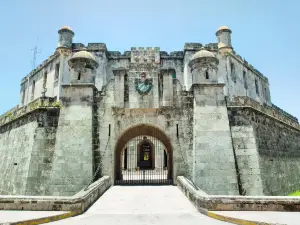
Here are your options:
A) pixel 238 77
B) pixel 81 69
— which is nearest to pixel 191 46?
pixel 238 77

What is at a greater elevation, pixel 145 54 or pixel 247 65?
pixel 247 65

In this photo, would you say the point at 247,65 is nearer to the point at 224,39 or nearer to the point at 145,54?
the point at 224,39

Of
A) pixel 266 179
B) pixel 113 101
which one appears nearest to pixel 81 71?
pixel 113 101

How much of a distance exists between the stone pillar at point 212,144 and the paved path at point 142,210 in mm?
1586

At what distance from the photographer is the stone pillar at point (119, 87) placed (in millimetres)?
11827

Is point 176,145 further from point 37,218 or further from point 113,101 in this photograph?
point 37,218

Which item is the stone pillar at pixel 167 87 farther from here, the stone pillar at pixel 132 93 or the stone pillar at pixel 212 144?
the stone pillar at pixel 132 93

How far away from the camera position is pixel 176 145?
11492 millimetres

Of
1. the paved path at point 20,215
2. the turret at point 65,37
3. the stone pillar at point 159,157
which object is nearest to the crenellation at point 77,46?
the turret at point 65,37

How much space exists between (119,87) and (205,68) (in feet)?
14.2

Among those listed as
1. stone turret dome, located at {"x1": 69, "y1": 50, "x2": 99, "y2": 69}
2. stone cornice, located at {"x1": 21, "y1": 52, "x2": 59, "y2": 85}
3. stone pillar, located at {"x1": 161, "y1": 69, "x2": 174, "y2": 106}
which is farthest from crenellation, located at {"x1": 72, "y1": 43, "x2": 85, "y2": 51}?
stone pillar, located at {"x1": 161, "y1": 69, "x2": 174, "y2": 106}

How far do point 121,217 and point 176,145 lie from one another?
546 cm

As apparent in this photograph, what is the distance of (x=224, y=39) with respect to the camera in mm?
26203

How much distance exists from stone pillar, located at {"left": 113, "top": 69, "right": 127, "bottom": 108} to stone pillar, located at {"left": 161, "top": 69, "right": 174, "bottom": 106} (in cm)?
203
